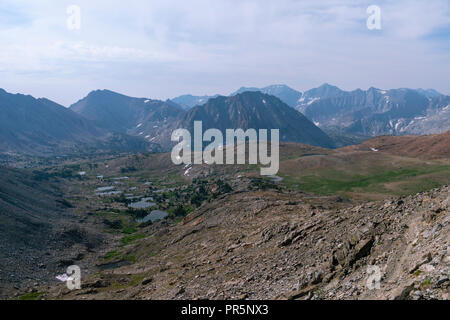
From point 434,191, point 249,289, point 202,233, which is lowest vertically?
point 202,233

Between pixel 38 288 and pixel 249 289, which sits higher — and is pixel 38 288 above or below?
below

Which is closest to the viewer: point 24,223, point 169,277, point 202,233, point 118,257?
point 169,277

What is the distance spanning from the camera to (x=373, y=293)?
66.0 ft

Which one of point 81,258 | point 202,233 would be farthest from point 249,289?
point 81,258

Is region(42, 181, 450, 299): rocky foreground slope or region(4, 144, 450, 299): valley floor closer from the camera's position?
region(42, 181, 450, 299): rocky foreground slope

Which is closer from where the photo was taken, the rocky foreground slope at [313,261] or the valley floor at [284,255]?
the rocky foreground slope at [313,261]

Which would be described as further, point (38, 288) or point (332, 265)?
point (38, 288)

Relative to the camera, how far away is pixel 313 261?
30.7 meters

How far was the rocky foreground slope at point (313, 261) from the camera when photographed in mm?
20828

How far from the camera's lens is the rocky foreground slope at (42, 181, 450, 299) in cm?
2083

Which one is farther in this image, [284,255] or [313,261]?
[284,255]

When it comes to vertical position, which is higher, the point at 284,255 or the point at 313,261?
the point at 313,261

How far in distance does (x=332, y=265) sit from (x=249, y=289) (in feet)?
25.8
